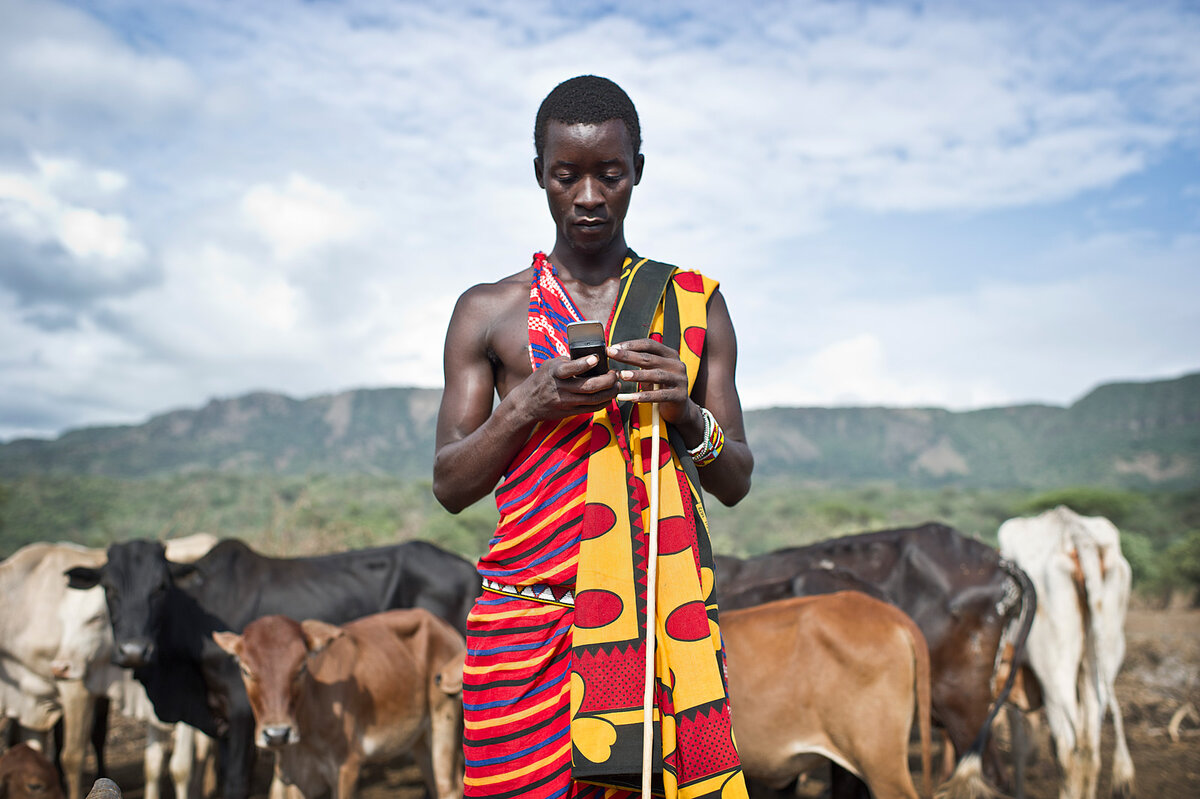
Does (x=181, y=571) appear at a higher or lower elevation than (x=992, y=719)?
higher

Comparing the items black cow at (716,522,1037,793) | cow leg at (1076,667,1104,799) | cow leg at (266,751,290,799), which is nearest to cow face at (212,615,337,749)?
cow leg at (266,751,290,799)

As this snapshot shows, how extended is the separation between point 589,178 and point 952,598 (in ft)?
19.8

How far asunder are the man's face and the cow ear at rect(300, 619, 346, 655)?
421cm

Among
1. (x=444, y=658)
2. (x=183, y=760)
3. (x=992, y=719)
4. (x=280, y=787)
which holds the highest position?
(x=444, y=658)

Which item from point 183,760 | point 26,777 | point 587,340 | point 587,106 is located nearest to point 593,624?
point 587,340

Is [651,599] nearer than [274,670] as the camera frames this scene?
Yes

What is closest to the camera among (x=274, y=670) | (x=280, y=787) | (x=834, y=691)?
(x=834, y=691)

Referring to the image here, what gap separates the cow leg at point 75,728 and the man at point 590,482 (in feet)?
21.3

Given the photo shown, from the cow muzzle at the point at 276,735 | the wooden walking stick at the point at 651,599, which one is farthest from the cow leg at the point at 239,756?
the wooden walking stick at the point at 651,599

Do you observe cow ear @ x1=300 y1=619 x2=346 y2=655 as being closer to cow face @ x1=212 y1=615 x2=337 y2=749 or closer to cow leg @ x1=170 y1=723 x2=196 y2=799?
cow face @ x1=212 y1=615 x2=337 y2=749

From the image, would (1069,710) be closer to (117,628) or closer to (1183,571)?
(117,628)

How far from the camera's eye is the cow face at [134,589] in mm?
6121

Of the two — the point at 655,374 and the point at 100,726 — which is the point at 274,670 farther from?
the point at 655,374

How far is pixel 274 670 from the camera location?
533cm
